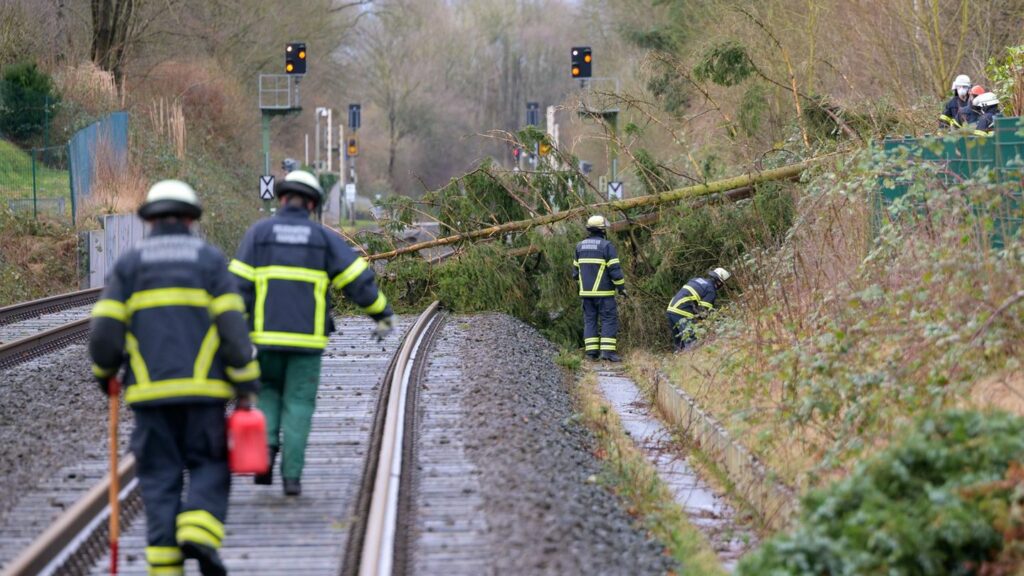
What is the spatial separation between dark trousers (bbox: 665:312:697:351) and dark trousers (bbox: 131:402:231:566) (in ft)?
30.0

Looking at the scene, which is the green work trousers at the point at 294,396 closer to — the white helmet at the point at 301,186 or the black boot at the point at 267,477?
the black boot at the point at 267,477

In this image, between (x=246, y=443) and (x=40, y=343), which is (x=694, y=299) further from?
(x=246, y=443)

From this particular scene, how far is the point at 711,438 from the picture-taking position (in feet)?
35.3

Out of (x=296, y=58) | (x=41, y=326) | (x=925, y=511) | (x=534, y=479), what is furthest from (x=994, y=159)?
(x=296, y=58)

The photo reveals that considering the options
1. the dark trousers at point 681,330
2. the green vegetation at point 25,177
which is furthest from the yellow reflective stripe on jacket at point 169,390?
the green vegetation at point 25,177

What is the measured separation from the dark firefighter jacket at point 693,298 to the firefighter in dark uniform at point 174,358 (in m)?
10.6

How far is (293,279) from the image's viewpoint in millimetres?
7492

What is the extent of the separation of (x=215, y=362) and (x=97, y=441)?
365 centimetres

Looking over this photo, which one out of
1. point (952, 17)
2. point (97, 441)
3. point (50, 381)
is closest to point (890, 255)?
point (97, 441)

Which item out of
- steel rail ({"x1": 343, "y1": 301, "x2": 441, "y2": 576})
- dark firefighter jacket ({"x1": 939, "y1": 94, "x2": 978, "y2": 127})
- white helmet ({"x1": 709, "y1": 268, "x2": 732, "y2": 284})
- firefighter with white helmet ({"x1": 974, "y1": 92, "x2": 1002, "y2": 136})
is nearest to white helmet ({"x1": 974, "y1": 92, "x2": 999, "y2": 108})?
firefighter with white helmet ({"x1": 974, "y1": 92, "x2": 1002, "y2": 136})

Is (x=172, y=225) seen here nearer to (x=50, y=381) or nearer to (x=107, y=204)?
(x=50, y=381)

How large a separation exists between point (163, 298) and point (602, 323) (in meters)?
11.2

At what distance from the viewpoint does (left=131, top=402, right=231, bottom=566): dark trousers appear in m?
5.94

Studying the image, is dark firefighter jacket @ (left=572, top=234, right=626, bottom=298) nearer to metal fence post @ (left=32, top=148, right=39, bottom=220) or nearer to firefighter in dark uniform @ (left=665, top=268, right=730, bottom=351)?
firefighter in dark uniform @ (left=665, top=268, right=730, bottom=351)
